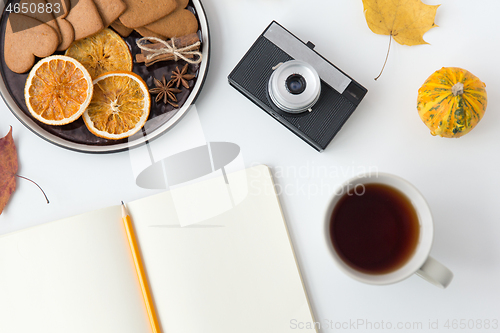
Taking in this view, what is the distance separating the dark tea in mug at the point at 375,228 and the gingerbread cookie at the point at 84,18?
0.59m

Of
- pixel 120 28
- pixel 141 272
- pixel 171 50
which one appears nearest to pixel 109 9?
pixel 120 28

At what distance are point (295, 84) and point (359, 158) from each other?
0.69 ft

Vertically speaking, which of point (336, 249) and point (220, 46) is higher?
point (220, 46)

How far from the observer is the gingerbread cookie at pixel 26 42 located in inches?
28.4

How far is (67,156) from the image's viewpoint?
2.55ft

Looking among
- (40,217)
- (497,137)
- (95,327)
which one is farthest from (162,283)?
(497,137)

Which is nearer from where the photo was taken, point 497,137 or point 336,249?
point 336,249

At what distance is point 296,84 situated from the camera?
0.72 meters

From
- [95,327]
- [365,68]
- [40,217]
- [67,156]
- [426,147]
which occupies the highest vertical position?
[365,68]

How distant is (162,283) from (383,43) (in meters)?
0.69

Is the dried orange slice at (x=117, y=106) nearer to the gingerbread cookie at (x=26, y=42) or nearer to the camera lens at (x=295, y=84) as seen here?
the gingerbread cookie at (x=26, y=42)

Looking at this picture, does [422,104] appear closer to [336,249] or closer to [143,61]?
[336,249]

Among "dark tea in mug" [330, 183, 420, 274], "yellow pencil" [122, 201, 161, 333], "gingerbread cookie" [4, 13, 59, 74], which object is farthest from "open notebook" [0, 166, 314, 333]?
"gingerbread cookie" [4, 13, 59, 74]

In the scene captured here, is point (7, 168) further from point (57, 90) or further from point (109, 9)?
point (109, 9)
